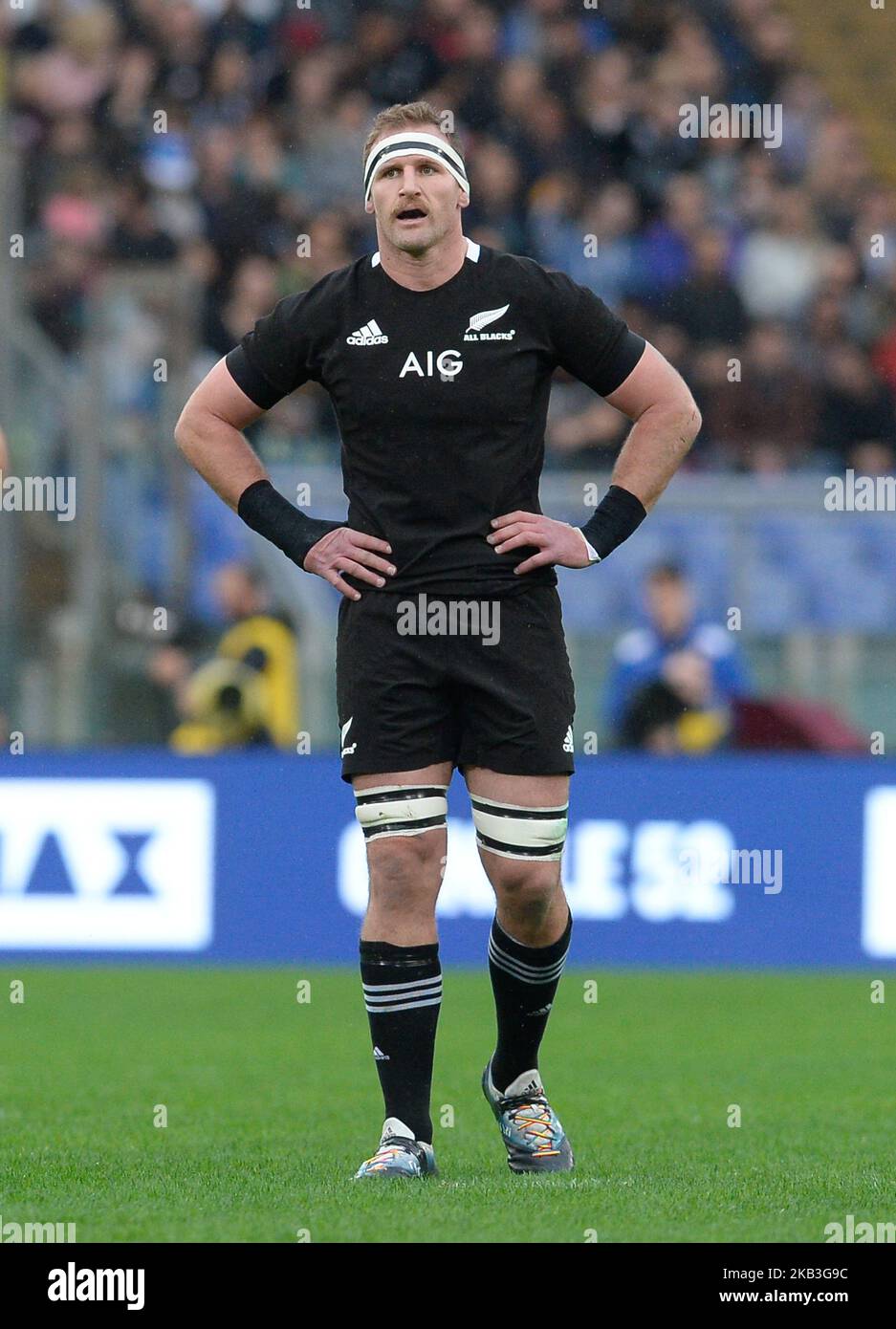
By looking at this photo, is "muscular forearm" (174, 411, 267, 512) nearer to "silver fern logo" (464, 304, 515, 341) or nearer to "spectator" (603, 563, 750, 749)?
"silver fern logo" (464, 304, 515, 341)

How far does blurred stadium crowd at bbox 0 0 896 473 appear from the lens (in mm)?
13539

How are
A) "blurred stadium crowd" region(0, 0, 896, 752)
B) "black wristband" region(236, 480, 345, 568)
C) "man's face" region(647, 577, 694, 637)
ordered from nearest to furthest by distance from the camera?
"black wristband" region(236, 480, 345, 568) → "man's face" region(647, 577, 694, 637) → "blurred stadium crowd" region(0, 0, 896, 752)

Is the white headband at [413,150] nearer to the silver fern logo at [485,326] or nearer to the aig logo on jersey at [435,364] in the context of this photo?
the silver fern logo at [485,326]

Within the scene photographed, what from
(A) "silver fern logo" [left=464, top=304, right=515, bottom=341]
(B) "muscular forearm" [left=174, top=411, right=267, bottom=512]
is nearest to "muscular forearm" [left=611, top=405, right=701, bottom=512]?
(A) "silver fern logo" [left=464, top=304, right=515, bottom=341]

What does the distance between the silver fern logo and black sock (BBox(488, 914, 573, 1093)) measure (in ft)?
4.76

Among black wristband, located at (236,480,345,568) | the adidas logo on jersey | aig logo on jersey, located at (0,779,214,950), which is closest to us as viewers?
the adidas logo on jersey

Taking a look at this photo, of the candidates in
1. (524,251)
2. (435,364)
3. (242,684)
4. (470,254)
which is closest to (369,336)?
(435,364)

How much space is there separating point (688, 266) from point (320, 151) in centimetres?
251

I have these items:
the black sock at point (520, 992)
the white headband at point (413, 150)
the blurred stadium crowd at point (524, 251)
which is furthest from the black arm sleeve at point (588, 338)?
the blurred stadium crowd at point (524, 251)

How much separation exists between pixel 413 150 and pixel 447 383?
0.56m

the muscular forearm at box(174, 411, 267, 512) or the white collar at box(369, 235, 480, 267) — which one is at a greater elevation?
the white collar at box(369, 235, 480, 267)


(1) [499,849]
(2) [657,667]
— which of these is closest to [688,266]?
(2) [657,667]

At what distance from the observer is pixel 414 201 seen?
5312 millimetres

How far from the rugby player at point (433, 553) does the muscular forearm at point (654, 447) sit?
137 mm
